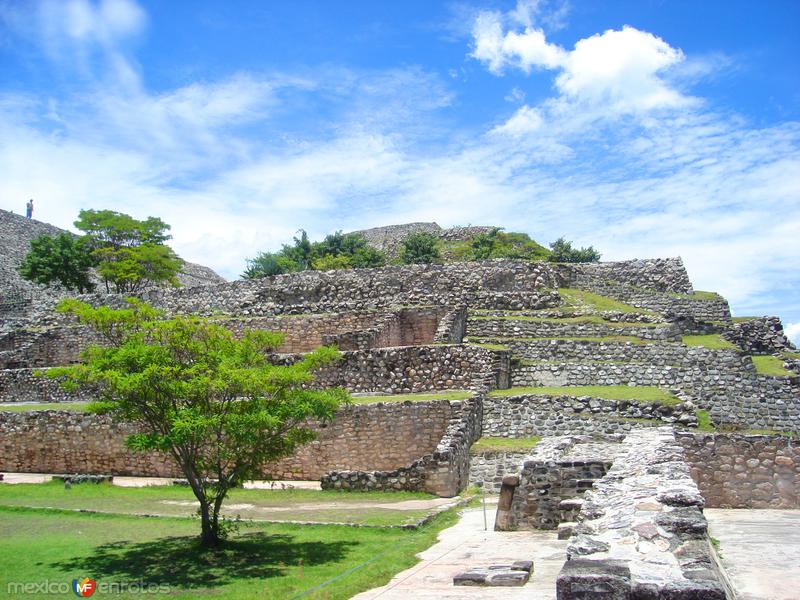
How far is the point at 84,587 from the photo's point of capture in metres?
8.75

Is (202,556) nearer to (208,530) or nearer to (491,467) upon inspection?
(208,530)

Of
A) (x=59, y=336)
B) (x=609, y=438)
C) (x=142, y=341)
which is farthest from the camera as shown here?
(x=59, y=336)

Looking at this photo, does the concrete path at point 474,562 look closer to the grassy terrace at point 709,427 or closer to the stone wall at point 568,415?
the stone wall at point 568,415

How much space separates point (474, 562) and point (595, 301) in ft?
60.3

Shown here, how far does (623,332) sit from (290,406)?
13.5 m

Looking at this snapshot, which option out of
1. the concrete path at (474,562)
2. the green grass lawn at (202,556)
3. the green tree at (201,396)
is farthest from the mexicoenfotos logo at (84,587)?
the concrete path at (474,562)

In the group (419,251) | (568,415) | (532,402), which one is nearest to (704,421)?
(568,415)

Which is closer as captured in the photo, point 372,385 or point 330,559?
point 330,559

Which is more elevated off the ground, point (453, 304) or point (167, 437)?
point (453, 304)

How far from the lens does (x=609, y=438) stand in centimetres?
1422

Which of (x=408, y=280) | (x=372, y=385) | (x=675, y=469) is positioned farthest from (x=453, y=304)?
(x=675, y=469)

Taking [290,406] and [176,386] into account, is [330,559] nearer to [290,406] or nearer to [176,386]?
[290,406]

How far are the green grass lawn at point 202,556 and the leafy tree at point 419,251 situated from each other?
29965mm

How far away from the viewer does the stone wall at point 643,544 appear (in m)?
4.47
